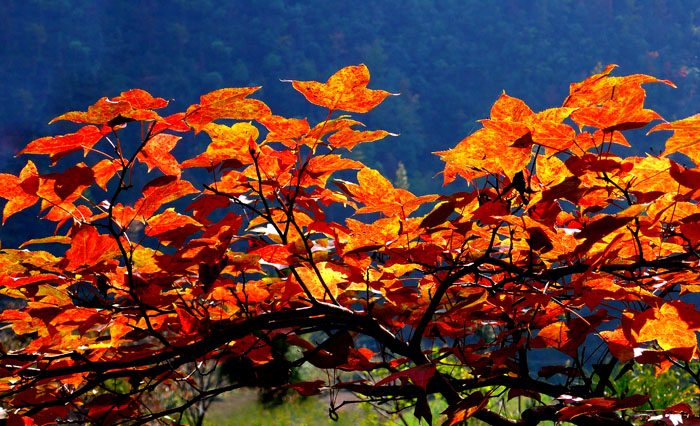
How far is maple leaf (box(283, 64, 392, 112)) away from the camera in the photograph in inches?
21.5

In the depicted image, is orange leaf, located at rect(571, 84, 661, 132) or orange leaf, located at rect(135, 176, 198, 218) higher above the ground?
orange leaf, located at rect(135, 176, 198, 218)

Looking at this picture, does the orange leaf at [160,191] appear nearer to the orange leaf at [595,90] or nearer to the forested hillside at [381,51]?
the orange leaf at [595,90]

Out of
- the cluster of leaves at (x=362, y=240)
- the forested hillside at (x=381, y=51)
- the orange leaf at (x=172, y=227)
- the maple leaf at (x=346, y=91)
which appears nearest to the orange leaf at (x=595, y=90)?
the cluster of leaves at (x=362, y=240)

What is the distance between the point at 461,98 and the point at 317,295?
1197 inches

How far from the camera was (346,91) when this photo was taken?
1.82 ft

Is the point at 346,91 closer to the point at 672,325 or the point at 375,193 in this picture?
the point at 375,193

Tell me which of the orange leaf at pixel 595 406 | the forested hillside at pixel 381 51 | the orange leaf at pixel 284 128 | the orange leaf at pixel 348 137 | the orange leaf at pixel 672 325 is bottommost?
the orange leaf at pixel 595 406

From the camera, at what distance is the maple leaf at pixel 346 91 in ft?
1.79

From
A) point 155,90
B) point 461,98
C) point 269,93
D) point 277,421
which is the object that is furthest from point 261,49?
point 277,421

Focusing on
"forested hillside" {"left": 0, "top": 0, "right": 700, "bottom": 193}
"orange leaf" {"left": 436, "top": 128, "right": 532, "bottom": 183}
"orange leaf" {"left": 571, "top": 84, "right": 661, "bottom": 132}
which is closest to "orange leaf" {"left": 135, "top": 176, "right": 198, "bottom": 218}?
"orange leaf" {"left": 436, "top": 128, "right": 532, "bottom": 183}

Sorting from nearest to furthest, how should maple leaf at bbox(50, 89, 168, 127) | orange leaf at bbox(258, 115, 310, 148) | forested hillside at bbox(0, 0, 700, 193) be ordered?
1. maple leaf at bbox(50, 89, 168, 127)
2. orange leaf at bbox(258, 115, 310, 148)
3. forested hillside at bbox(0, 0, 700, 193)

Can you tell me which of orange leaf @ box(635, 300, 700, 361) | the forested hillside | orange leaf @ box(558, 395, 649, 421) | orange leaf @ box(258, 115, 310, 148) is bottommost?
orange leaf @ box(558, 395, 649, 421)

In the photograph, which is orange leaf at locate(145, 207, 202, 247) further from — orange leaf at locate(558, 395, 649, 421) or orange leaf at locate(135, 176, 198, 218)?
orange leaf at locate(558, 395, 649, 421)

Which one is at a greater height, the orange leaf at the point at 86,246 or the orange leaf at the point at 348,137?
the orange leaf at the point at 348,137
